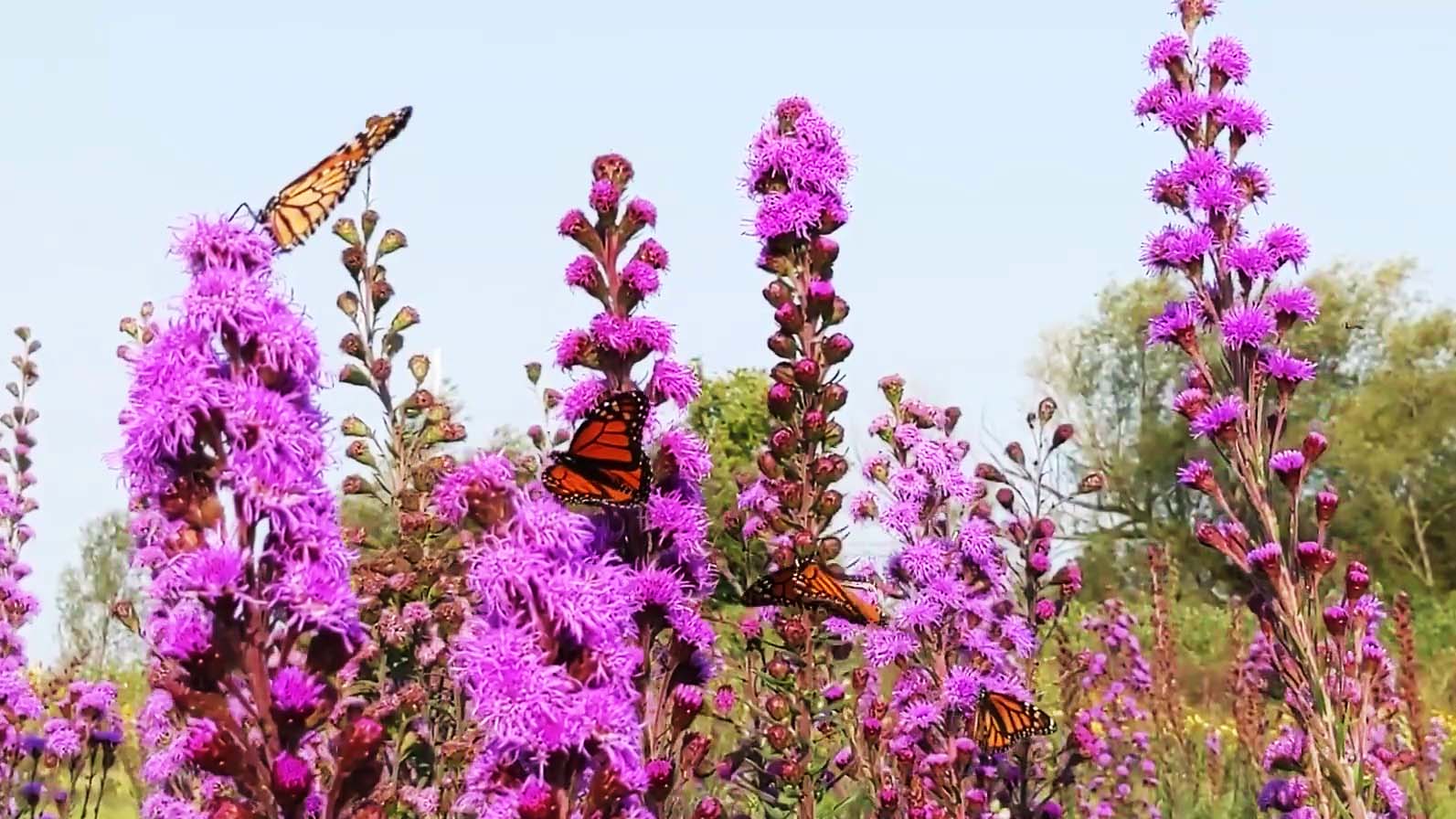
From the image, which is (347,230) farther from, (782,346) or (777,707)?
(777,707)

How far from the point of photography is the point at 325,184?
502cm

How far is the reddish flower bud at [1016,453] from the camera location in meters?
6.31

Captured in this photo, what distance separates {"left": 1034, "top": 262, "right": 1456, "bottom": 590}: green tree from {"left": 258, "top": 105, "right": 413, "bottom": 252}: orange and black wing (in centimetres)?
2953

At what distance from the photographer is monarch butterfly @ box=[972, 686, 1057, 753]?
205 inches

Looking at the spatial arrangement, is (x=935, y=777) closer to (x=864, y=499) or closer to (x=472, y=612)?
(x=864, y=499)

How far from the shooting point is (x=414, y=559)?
4777 mm

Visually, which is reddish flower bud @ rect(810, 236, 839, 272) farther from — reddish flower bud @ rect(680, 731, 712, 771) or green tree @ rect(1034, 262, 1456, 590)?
green tree @ rect(1034, 262, 1456, 590)

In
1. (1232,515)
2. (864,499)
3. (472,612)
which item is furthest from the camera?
(864,499)

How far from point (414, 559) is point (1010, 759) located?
7.76 feet

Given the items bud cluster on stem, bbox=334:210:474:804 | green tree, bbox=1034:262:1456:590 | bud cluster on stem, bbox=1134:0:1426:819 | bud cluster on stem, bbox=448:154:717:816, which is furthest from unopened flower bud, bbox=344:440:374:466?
green tree, bbox=1034:262:1456:590

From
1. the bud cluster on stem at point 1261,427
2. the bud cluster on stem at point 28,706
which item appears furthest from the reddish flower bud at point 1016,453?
the bud cluster on stem at point 28,706

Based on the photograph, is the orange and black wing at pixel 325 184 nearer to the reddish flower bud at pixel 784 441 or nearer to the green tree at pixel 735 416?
the reddish flower bud at pixel 784 441

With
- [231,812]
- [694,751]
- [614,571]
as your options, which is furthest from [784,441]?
[231,812]

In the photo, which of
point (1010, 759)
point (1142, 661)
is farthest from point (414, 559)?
point (1142, 661)
